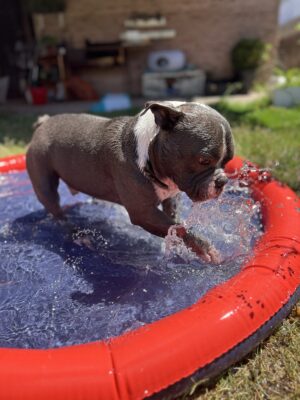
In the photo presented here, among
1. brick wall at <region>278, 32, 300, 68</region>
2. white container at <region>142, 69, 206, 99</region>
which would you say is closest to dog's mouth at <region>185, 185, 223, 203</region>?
white container at <region>142, 69, 206, 99</region>

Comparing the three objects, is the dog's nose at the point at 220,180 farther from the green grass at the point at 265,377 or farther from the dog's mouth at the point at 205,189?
the green grass at the point at 265,377

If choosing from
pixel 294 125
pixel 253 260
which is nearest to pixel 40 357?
pixel 253 260

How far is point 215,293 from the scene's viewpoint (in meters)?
2.69

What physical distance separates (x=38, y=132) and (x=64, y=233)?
39.0 inches

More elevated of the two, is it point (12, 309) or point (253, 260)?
point (253, 260)

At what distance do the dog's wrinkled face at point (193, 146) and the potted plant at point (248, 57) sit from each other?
9147mm

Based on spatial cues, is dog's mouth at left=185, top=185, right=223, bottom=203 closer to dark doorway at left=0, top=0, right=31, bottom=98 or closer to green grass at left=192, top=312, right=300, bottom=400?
green grass at left=192, top=312, right=300, bottom=400

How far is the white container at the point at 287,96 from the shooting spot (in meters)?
8.64

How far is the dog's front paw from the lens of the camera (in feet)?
10.4

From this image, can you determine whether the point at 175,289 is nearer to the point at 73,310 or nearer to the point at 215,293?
the point at 215,293

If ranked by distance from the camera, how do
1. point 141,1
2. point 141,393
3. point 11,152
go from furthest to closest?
1. point 141,1
2. point 11,152
3. point 141,393

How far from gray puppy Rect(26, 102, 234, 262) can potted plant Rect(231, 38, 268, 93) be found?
8.42 meters

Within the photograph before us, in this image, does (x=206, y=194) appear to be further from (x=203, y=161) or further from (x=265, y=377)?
(x=265, y=377)

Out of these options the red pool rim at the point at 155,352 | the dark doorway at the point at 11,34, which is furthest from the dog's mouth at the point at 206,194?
the dark doorway at the point at 11,34
